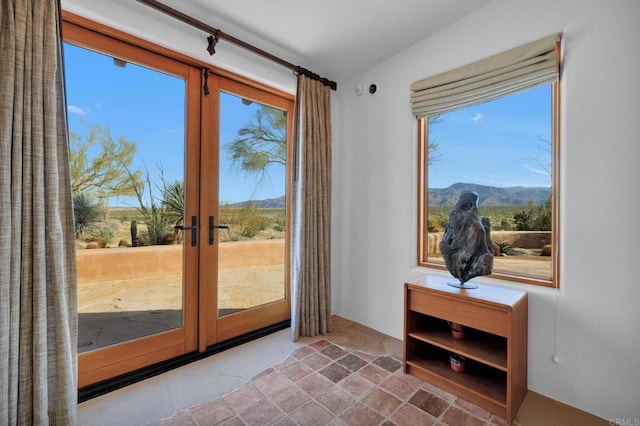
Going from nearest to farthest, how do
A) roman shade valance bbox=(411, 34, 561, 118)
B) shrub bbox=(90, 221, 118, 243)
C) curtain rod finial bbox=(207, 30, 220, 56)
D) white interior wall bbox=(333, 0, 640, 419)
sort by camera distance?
1. white interior wall bbox=(333, 0, 640, 419)
2. roman shade valance bbox=(411, 34, 561, 118)
3. shrub bbox=(90, 221, 118, 243)
4. curtain rod finial bbox=(207, 30, 220, 56)

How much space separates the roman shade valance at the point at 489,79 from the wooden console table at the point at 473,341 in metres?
1.34

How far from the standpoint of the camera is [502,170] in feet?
6.66

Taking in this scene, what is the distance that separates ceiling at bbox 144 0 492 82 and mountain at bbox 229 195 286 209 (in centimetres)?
128

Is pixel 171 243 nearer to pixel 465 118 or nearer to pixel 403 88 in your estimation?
pixel 403 88

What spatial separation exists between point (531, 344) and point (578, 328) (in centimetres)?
27

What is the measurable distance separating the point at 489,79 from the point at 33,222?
9.20ft

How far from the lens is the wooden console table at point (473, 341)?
5.06ft

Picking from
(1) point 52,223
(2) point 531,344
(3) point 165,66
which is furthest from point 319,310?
(3) point 165,66

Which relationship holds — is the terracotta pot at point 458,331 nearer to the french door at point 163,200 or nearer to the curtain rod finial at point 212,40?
the french door at point 163,200

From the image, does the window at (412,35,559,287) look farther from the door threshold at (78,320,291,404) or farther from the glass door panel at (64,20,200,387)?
the glass door panel at (64,20,200,387)

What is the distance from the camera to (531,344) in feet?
5.73

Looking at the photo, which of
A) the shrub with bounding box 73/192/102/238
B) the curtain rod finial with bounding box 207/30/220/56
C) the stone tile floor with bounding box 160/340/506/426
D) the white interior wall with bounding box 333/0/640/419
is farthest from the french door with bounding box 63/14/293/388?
the white interior wall with bounding box 333/0/640/419

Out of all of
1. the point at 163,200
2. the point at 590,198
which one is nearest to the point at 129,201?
the point at 163,200

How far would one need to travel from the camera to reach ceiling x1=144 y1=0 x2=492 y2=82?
1.92 meters
